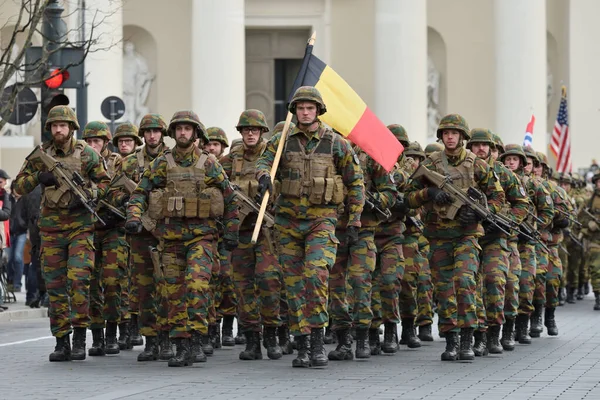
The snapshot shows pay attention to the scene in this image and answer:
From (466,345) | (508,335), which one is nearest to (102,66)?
(508,335)

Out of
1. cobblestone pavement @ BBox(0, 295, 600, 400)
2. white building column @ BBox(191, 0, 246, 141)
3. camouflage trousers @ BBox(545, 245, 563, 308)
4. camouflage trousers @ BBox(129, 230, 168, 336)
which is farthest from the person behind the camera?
white building column @ BBox(191, 0, 246, 141)

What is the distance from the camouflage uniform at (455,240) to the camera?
48.1 feet

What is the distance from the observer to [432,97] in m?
43.3

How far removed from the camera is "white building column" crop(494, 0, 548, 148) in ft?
123

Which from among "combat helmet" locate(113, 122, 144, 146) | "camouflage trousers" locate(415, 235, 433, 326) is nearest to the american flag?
"camouflage trousers" locate(415, 235, 433, 326)

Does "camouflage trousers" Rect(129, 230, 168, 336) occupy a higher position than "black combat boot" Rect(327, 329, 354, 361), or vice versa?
"camouflage trousers" Rect(129, 230, 168, 336)

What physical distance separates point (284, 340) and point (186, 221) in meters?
2.06

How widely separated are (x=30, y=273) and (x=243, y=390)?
12.5 meters

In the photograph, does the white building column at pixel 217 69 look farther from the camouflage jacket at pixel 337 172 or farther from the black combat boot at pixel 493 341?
the camouflage jacket at pixel 337 172

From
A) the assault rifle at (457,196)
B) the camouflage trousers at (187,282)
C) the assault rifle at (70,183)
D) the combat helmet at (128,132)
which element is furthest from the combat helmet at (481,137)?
the assault rifle at (70,183)

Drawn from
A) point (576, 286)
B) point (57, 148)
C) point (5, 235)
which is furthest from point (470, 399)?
→ point (576, 286)

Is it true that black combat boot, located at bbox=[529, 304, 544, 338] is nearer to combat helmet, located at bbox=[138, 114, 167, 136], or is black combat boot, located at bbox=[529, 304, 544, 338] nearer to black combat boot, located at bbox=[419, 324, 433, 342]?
black combat boot, located at bbox=[419, 324, 433, 342]

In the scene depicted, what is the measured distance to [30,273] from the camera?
24094 mm

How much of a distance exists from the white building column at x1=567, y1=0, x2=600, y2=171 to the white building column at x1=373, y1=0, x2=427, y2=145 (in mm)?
6399
